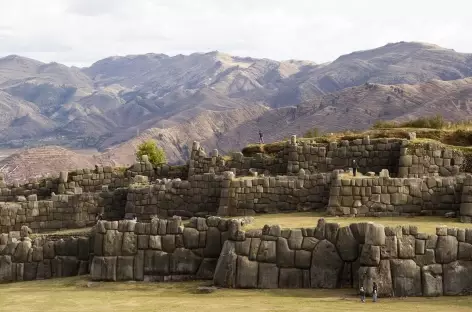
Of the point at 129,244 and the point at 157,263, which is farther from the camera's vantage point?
the point at 129,244

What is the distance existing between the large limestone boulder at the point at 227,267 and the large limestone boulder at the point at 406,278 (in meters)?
4.09

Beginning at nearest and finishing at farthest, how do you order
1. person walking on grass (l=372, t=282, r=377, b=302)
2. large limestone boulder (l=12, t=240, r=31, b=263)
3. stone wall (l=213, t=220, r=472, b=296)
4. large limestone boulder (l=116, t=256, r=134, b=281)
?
person walking on grass (l=372, t=282, r=377, b=302), stone wall (l=213, t=220, r=472, b=296), large limestone boulder (l=116, t=256, r=134, b=281), large limestone boulder (l=12, t=240, r=31, b=263)

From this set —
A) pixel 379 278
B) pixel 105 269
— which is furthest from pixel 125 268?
pixel 379 278

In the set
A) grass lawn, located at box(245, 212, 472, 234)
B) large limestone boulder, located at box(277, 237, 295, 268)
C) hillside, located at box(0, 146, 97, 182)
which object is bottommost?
large limestone boulder, located at box(277, 237, 295, 268)

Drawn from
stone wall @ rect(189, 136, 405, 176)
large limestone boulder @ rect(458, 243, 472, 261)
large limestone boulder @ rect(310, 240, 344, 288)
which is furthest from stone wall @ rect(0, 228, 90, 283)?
large limestone boulder @ rect(458, 243, 472, 261)

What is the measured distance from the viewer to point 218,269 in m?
19.0

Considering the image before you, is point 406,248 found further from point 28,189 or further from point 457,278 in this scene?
point 28,189

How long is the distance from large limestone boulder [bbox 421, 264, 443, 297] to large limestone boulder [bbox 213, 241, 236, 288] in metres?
4.77

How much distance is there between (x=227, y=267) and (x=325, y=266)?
254 cm

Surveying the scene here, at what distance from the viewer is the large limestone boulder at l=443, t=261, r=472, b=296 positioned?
663 inches

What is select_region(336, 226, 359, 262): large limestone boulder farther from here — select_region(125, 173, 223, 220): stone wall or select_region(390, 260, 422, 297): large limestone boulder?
select_region(125, 173, 223, 220): stone wall

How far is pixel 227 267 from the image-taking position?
18.8 metres

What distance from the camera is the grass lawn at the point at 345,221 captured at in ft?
65.4

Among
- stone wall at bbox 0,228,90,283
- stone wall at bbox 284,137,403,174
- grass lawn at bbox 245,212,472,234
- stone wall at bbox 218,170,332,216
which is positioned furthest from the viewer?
stone wall at bbox 284,137,403,174
